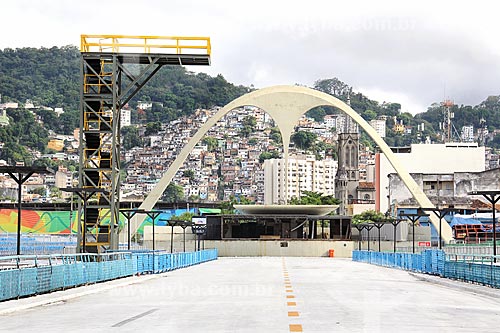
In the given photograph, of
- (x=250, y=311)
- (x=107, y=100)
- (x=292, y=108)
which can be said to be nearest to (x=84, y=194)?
(x=107, y=100)

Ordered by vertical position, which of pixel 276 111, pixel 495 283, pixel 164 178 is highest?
pixel 276 111

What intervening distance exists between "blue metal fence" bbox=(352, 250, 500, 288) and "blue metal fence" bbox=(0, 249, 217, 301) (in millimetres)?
14318

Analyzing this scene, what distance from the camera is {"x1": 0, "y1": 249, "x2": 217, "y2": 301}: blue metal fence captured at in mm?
21625

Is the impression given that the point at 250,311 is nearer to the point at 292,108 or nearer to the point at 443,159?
the point at 292,108

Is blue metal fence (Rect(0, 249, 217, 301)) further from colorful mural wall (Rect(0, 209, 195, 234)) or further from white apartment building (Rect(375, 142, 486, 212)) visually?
white apartment building (Rect(375, 142, 486, 212))

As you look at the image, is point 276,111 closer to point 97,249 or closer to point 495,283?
point 97,249

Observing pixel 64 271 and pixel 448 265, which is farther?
pixel 448 265

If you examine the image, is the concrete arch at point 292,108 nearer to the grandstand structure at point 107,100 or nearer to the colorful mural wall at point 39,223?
the colorful mural wall at point 39,223

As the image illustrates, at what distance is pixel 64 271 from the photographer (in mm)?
26484

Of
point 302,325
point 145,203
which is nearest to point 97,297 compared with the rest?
point 302,325

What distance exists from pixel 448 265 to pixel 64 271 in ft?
64.8

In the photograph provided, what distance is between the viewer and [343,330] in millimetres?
Answer: 14070

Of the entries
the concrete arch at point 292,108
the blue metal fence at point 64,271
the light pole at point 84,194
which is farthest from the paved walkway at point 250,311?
the concrete arch at point 292,108

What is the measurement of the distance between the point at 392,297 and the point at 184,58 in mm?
25706
